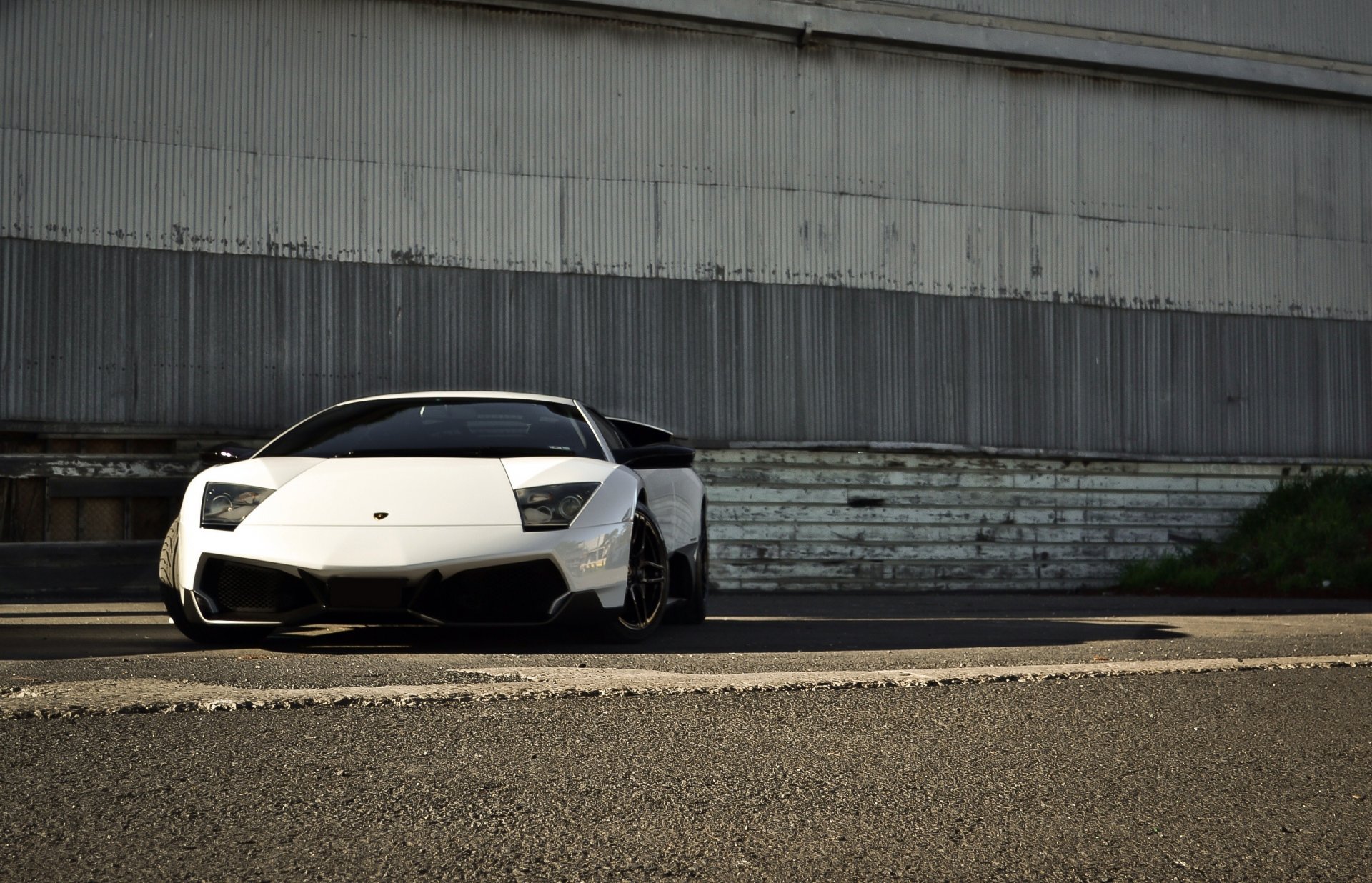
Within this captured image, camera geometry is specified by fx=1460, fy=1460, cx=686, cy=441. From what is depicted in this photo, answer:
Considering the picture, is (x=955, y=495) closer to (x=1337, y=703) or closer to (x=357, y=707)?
(x=1337, y=703)

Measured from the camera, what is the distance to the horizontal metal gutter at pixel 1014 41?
52.5ft

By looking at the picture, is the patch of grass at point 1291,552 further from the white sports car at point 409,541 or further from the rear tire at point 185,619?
the rear tire at point 185,619

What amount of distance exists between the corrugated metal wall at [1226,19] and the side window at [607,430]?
9765 millimetres

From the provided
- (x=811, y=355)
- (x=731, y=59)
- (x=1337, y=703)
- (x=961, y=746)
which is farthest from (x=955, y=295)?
(x=961, y=746)

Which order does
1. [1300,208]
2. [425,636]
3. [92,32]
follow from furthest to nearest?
1. [1300,208]
2. [92,32]
3. [425,636]

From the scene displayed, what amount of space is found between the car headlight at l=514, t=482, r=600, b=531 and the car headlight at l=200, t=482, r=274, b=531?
3.57 feet

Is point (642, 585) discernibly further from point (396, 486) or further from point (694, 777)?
point (694, 777)

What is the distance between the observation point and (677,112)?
52.7ft

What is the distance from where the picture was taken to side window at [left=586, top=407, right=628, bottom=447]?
25.1 feet

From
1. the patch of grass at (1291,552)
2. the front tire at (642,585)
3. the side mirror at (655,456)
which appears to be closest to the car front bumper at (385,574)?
the front tire at (642,585)

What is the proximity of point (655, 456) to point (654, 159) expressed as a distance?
9.20m

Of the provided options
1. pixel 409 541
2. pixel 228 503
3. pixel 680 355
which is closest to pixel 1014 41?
pixel 680 355

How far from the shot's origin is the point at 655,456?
286 inches

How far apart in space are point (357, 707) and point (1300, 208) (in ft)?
56.6
